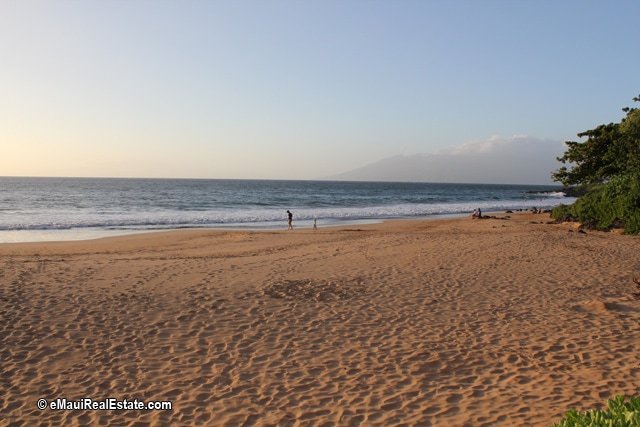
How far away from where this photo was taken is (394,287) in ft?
36.9

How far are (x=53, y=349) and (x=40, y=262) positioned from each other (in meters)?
8.17

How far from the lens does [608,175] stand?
2580cm

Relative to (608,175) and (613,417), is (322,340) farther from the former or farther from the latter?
(608,175)

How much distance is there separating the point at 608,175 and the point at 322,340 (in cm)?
2438

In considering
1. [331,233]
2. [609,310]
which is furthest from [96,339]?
[331,233]

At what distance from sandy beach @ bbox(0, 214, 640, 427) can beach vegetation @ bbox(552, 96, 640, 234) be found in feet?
30.6

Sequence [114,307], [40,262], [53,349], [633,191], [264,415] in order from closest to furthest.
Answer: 1. [264,415]
2. [53,349]
3. [114,307]
4. [40,262]
5. [633,191]

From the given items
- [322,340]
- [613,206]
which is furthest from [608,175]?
[322,340]

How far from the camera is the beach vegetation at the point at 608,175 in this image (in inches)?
859

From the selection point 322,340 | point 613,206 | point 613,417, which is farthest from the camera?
point 613,206

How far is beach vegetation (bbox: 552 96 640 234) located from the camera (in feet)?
71.6

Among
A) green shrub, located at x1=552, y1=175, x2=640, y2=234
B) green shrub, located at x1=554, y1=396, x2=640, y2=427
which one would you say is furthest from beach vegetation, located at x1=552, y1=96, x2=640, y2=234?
green shrub, located at x1=554, y1=396, x2=640, y2=427

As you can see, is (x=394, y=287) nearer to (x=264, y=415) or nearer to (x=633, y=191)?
(x=264, y=415)

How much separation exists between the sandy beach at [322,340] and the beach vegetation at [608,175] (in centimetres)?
934
